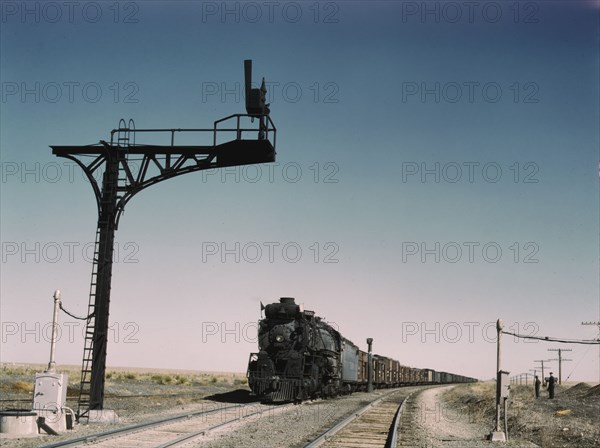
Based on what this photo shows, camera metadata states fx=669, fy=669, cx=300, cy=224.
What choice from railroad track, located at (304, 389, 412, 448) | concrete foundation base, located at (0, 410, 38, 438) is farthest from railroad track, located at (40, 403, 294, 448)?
railroad track, located at (304, 389, 412, 448)

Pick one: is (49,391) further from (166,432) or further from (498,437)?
(498,437)

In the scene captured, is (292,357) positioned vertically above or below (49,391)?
above

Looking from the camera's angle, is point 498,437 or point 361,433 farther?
point 361,433

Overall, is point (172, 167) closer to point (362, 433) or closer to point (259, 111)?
point (259, 111)

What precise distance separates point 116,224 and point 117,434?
5560 millimetres

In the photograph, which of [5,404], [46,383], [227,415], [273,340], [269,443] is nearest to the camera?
[269,443]

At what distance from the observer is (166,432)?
15.4 m

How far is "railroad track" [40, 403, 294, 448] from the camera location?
12.8m

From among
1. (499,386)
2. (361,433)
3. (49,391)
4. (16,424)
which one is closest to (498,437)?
(499,386)

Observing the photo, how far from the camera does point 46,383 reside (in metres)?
15.5

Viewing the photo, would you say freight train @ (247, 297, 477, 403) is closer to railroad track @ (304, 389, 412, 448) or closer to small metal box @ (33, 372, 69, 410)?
railroad track @ (304, 389, 412, 448)

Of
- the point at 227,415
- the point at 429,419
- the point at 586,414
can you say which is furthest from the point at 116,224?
the point at 586,414

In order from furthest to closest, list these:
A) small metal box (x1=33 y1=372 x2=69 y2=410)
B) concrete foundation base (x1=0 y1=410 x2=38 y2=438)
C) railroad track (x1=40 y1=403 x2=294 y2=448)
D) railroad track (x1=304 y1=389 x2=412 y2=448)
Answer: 1. small metal box (x1=33 y1=372 x2=69 y2=410)
2. concrete foundation base (x1=0 y1=410 x2=38 y2=438)
3. railroad track (x1=304 y1=389 x2=412 y2=448)
4. railroad track (x1=40 y1=403 x2=294 y2=448)

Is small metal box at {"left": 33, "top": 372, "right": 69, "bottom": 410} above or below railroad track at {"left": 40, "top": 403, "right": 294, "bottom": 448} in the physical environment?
above
